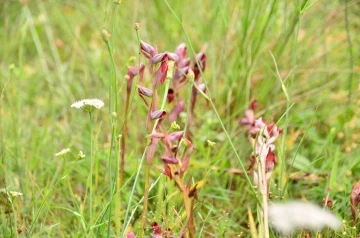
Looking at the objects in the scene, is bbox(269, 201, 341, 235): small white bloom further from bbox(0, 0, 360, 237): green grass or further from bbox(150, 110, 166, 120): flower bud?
bbox(150, 110, 166, 120): flower bud

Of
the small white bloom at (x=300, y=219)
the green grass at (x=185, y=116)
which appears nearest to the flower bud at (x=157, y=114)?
the green grass at (x=185, y=116)

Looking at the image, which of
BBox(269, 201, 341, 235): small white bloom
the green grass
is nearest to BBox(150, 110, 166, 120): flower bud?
the green grass

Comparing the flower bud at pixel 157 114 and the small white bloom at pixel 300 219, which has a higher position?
the flower bud at pixel 157 114

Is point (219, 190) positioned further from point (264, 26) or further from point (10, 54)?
point (10, 54)

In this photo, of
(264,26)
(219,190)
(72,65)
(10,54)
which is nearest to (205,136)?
(219,190)

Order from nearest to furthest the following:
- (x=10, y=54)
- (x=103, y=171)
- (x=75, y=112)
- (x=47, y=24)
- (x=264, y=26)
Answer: (x=103, y=171) < (x=264, y=26) < (x=75, y=112) < (x=10, y=54) < (x=47, y=24)

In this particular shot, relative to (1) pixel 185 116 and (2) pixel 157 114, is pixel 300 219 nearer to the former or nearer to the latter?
(2) pixel 157 114

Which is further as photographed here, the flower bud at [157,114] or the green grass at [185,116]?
the green grass at [185,116]

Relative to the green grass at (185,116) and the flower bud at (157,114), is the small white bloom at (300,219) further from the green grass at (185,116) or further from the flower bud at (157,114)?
the flower bud at (157,114)
